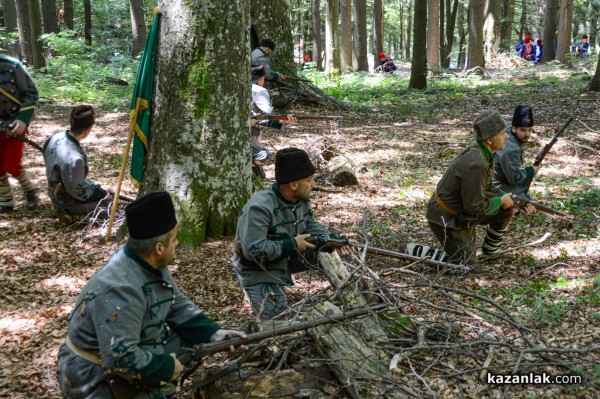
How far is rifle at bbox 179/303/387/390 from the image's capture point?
3502mm

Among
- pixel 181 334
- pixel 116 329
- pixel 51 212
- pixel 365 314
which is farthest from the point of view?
pixel 51 212

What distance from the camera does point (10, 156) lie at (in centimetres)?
824

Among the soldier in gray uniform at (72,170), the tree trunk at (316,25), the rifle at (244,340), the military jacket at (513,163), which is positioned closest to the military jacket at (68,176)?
the soldier in gray uniform at (72,170)

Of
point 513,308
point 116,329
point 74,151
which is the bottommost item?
point 513,308

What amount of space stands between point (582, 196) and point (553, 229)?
1222mm

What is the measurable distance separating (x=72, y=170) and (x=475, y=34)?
61.3 feet

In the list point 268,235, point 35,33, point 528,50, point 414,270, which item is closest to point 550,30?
point 528,50

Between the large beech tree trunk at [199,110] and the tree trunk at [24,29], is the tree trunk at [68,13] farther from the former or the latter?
the large beech tree trunk at [199,110]

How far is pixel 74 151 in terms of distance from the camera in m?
7.45

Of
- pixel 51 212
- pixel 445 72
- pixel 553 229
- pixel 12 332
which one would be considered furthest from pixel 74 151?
pixel 445 72

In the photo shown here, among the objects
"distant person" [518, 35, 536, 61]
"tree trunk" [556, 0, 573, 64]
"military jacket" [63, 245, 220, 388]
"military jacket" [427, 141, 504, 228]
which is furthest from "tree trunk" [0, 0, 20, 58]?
"distant person" [518, 35, 536, 61]

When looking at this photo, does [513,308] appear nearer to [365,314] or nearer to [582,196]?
[365,314]

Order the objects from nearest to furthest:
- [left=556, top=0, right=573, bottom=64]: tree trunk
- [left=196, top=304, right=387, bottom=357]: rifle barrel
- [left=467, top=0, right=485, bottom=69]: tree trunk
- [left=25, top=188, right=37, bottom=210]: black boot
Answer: [left=196, top=304, right=387, bottom=357]: rifle barrel, [left=25, top=188, right=37, bottom=210]: black boot, [left=467, top=0, right=485, bottom=69]: tree trunk, [left=556, top=0, right=573, bottom=64]: tree trunk

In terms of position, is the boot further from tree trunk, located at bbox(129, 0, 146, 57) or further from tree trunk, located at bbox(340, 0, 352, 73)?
tree trunk, located at bbox(340, 0, 352, 73)
